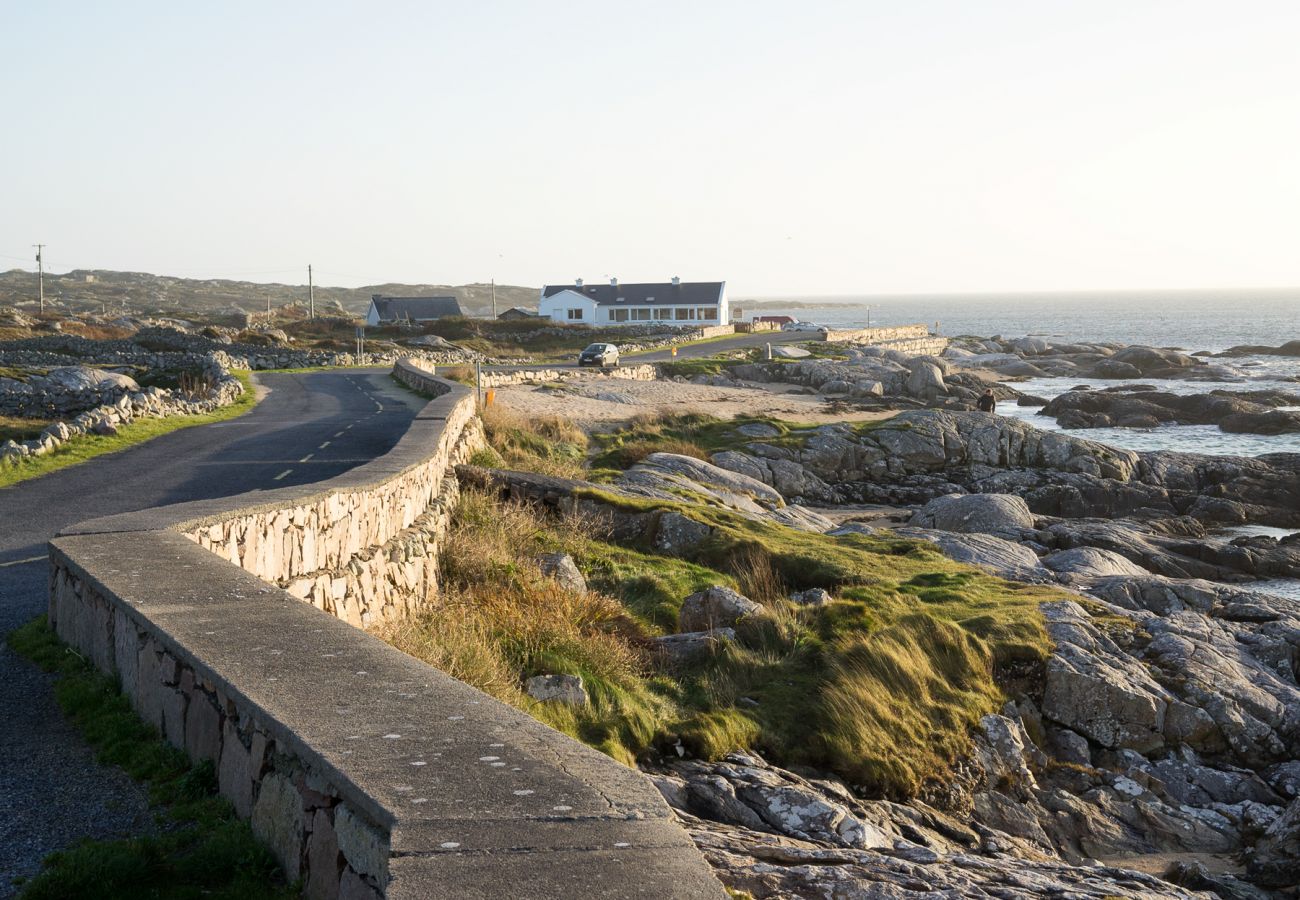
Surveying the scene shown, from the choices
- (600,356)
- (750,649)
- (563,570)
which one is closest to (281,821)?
(750,649)

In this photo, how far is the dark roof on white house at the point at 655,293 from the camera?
103 meters

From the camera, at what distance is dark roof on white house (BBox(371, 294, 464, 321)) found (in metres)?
106

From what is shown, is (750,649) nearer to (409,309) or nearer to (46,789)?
(46,789)

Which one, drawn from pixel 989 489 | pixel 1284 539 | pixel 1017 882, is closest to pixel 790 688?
pixel 1017 882

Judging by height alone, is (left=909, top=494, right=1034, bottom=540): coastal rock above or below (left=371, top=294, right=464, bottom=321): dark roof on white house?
below

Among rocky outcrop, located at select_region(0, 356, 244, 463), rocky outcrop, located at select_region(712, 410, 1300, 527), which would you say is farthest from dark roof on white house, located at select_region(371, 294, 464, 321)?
rocky outcrop, located at select_region(712, 410, 1300, 527)

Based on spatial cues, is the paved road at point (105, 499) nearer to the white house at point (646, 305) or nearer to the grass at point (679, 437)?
the grass at point (679, 437)

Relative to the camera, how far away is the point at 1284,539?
88.2 feet

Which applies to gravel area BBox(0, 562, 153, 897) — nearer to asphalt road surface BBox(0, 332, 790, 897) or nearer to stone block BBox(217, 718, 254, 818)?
asphalt road surface BBox(0, 332, 790, 897)

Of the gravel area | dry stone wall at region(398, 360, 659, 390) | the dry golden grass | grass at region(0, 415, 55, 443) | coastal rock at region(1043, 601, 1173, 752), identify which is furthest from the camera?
dry stone wall at region(398, 360, 659, 390)

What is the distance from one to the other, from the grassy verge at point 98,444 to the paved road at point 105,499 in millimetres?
434

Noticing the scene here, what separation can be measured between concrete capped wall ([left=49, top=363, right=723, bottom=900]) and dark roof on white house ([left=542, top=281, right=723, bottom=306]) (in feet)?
311

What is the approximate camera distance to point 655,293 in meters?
105

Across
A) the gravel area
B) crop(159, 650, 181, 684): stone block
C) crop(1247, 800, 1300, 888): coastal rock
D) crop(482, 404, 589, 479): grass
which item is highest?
crop(159, 650, 181, 684): stone block
